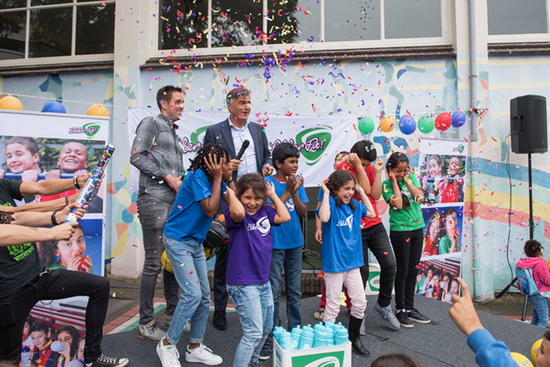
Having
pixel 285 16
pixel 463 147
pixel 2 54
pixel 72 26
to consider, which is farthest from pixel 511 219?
pixel 2 54

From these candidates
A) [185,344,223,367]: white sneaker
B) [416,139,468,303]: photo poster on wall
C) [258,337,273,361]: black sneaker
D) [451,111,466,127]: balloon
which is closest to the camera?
[185,344,223,367]: white sneaker

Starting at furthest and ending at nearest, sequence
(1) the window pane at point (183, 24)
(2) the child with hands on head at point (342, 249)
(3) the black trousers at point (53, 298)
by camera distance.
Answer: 1. (1) the window pane at point (183, 24)
2. (2) the child with hands on head at point (342, 249)
3. (3) the black trousers at point (53, 298)

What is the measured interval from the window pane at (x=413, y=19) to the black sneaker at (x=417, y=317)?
403 centimetres

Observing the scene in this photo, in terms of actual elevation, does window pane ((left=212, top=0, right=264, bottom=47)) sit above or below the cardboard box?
above

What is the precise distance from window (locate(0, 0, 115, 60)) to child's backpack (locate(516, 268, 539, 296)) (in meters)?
6.47

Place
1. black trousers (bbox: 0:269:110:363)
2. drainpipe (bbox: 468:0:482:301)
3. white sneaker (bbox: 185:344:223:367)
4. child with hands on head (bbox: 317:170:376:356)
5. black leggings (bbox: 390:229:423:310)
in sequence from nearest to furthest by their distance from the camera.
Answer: black trousers (bbox: 0:269:110:363), white sneaker (bbox: 185:344:223:367), child with hands on head (bbox: 317:170:376:356), black leggings (bbox: 390:229:423:310), drainpipe (bbox: 468:0:482:301)

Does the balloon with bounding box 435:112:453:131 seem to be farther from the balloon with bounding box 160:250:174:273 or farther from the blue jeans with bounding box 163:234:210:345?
the balloon with bounding box 160:250:174:273

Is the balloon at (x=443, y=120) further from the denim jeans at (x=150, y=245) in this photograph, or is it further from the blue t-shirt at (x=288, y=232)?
the denim jeans at (x=150, y=245)

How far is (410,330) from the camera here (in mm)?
3619

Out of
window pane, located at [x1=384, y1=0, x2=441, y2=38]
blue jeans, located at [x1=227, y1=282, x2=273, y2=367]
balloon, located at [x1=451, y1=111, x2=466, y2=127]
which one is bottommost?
blue jeans, located at [x1=227, y1=282, x2=273, y2=367]

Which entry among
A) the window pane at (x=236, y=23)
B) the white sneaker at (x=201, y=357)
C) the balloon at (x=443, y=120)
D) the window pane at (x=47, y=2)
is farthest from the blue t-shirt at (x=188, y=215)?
the window pane at (x=47, y=2)

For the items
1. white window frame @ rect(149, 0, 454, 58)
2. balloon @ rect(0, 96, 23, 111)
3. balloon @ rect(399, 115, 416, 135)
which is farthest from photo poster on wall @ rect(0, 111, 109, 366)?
balloon @ rect(399, 115, 416, 135)

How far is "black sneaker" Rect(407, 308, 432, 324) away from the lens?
150 inches

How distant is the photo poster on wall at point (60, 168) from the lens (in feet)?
9.43
